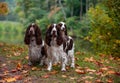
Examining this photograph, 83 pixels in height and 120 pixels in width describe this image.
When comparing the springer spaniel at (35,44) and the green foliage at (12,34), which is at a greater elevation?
the springer spaniel at (35,44)

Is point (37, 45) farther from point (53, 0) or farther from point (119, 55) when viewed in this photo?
point (53, 0)

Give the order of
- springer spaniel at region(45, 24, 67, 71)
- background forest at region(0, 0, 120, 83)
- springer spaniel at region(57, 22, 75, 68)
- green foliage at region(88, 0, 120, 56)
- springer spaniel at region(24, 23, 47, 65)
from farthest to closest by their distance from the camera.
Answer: green foliage at region(88, 0, 120, 56) → springer spaniel at region(24, 23, 47, 65) → springer spaniel at region(57, 22, 75, 68) → springer spaniel at region(45, 24, 67, 71) → background forest at region(0, 0, 120, 83)

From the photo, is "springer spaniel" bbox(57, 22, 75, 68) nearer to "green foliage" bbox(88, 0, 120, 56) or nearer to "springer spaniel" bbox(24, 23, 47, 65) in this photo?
"springer spaniel" bbox(24, 23, 47, 65)

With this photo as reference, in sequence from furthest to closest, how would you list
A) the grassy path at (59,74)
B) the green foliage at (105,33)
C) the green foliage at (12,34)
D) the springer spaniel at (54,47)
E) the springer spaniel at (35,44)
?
the green foliage at (12,34), the green foliage at (105,33), the springer spaniel at (35,44), the springer spaniel at (54,47), the grassy path at (59,74)

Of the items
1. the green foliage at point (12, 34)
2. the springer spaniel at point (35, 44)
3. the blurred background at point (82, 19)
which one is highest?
the springer spaniel at point (35, 44)

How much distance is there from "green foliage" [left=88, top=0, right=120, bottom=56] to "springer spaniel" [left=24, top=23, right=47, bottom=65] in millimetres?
6801

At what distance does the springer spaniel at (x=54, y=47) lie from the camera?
11.7 metres

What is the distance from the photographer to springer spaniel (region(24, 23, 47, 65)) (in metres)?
12.6

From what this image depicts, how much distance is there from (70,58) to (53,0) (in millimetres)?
68330

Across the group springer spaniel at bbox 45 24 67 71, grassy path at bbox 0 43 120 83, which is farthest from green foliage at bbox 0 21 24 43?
springer spaniel at bbox 45 24 67 71

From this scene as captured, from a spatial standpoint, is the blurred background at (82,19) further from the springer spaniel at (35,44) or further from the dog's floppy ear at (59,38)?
the dog's floppy ear at (59,38)

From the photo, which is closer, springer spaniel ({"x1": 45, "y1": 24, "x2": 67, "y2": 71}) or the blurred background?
springer spaniel ({"x1": 45, "y1": 24, "x2": 67, "y2": 71})

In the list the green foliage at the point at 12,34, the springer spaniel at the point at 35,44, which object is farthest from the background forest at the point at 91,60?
the green foliage at the point at 12,34

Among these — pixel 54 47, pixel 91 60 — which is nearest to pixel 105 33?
pixel 91 60
